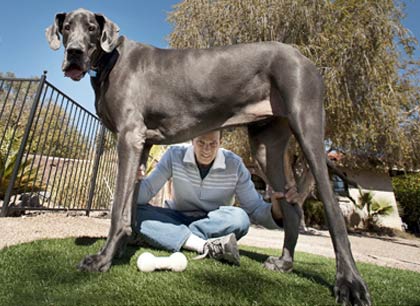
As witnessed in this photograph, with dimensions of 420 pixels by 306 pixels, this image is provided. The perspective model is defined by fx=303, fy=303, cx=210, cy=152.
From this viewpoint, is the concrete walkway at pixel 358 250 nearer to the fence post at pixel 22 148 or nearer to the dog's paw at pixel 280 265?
the dog's paw at pixel 280 265

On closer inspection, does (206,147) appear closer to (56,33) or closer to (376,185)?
(56,33)

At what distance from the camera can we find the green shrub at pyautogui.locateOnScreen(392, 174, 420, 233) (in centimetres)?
1770

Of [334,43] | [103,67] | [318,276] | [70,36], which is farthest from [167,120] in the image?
[334,43]

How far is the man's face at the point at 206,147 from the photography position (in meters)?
2.99

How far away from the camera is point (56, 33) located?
7.57ft

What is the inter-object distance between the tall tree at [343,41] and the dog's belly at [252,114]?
6931 mm

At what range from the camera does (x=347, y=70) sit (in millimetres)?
8898

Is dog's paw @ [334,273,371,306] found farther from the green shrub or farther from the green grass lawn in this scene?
the green shrub

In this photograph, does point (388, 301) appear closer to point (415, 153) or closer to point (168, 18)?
point (168, 18)

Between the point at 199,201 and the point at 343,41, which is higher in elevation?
the point at 343,41

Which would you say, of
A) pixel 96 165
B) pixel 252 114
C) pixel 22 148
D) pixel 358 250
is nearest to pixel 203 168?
pixel 252 114

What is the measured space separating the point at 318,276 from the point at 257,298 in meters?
0.85

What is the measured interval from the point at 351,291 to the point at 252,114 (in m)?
1.26

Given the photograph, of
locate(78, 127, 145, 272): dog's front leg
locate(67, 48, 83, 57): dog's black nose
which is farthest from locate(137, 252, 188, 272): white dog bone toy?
locate(67, 48, 83, 57): dog's black nose
